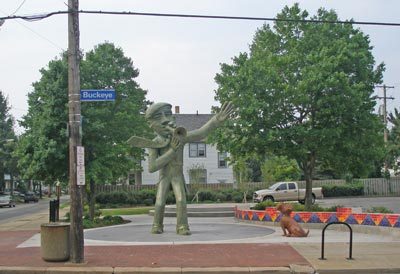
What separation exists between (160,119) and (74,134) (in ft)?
18.5

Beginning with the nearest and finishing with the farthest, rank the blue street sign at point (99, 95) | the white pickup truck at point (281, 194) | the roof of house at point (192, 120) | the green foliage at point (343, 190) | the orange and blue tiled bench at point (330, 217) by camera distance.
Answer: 1. the blue street sign at point (99, 95)
2. the orange and blue tiled bench at point (330, 217)
3. the white pickup truck at point (281, 194)
4. the green foliage at point (343, 190)
5. the roof of house at point (192, 120)

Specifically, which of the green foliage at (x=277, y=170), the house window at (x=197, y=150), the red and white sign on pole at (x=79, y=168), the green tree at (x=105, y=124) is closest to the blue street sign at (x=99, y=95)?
the red and white sign on pole at (x=79, y=168)

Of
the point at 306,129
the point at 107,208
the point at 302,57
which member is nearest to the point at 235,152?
the point at 306,129

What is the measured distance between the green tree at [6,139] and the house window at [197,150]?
19.1 meters

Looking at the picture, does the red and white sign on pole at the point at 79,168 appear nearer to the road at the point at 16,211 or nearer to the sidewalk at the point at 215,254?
the sidewalk at the point at 215,254

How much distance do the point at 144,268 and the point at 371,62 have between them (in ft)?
47.5

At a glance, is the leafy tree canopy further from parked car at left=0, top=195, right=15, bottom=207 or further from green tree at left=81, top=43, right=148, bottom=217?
parked car at left=0, top=195, right=15, bottom=207

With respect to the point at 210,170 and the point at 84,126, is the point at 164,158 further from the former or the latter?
the point at 210,170

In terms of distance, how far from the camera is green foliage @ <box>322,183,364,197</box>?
145ft

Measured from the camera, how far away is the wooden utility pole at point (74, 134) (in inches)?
439

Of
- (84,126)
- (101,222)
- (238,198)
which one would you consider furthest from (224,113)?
(238,198)

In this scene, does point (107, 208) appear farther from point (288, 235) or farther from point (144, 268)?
point (144, 268)

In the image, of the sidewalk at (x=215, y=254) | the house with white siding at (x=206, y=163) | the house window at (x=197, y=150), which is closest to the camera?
the sidewalk at (x=215, y=254)

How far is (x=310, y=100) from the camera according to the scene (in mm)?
19578
